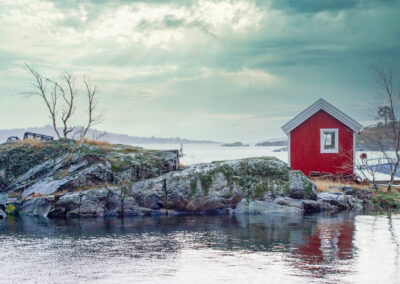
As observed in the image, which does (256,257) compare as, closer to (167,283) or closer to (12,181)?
(167,283)

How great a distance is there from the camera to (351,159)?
25453mm

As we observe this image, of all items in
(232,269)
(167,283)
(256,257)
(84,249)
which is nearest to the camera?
(167,283)

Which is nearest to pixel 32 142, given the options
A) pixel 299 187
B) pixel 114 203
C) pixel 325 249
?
pixel 114 203

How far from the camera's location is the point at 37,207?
1873 centimetres

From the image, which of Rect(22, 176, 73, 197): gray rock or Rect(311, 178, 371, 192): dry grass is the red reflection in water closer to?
Rect(311, 178, 371, 192): dry grass

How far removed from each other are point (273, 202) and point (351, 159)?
28.3 ft

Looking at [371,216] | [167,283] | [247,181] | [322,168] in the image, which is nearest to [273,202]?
[247,181]

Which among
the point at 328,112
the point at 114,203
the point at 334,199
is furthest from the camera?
the point at 328,112

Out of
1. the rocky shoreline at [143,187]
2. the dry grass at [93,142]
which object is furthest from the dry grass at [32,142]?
the dry grass at [93,142]

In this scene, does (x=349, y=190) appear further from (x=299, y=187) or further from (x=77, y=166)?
(x=77, y=166)

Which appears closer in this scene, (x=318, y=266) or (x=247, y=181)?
(x=318, y=266)

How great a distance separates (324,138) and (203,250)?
687 inches

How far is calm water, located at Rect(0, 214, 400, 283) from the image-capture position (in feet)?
27.9

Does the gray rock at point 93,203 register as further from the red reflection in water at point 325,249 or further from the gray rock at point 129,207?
the red reflection in water at point 325,249
